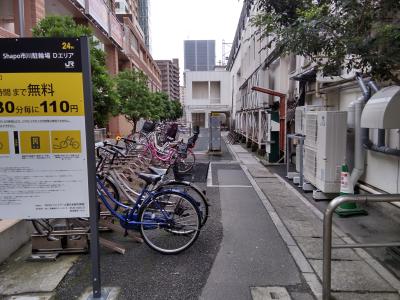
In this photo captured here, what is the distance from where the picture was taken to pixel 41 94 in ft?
9.53

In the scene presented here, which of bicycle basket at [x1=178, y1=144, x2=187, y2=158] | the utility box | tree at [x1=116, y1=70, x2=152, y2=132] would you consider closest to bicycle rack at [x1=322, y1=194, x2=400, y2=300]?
bicycle basket at [x1=178, y1=144, x2=187, y2=158]

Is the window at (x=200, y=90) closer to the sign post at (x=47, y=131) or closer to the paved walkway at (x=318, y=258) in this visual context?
the paved walkway at (x=318, y=258)

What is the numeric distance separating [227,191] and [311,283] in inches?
175

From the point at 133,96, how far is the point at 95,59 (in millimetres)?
12437

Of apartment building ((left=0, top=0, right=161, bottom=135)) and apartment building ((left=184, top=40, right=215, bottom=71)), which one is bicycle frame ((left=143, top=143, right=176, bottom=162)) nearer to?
apartment building ((left=0, top=0, right=161, bottom=135))

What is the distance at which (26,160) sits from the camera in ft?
9.84

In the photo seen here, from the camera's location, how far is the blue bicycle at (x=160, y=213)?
4.32m

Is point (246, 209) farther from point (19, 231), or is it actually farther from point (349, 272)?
point (19, 231)

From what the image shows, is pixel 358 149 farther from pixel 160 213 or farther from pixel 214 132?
pixel 214 132

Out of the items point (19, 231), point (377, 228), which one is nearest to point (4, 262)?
point (19, 231)

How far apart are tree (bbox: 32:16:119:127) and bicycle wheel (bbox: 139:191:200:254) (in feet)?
14.8

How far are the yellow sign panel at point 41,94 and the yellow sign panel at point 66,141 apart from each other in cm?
16

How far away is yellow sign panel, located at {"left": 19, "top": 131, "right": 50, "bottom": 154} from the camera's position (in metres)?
2.96

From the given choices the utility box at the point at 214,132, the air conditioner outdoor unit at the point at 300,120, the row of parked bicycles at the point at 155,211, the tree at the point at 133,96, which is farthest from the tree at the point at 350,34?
the tree at the point at 133,96
